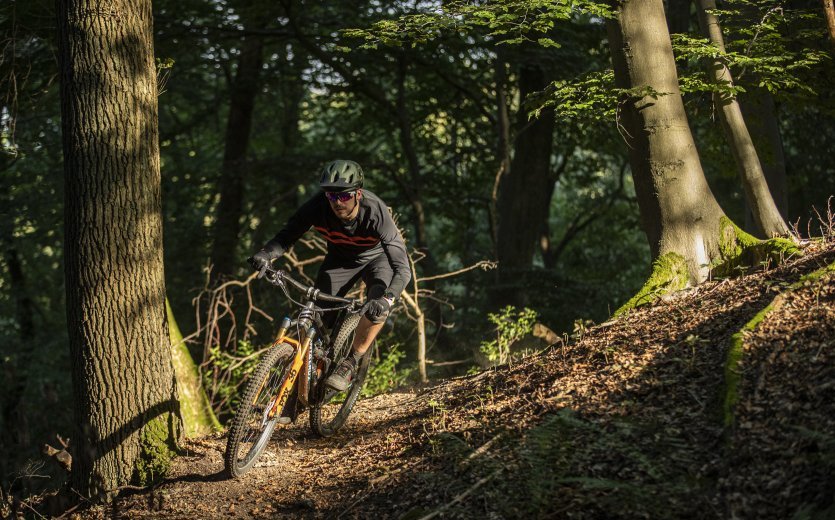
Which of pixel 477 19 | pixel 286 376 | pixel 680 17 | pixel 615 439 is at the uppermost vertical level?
pixel 680 17

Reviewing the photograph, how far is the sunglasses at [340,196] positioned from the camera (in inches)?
237

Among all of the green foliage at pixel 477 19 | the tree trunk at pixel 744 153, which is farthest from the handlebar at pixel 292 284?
the tree trunk at pixel 744 153

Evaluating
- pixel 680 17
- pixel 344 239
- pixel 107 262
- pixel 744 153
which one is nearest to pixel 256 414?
pixel 344 239

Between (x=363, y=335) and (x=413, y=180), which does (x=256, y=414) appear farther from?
(x=413, y=180)

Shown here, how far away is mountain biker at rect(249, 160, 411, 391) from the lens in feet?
19.6

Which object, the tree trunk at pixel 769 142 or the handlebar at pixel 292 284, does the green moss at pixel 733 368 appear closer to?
the handlebar at pixel 292 284

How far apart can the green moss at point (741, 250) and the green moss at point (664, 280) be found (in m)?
0.29

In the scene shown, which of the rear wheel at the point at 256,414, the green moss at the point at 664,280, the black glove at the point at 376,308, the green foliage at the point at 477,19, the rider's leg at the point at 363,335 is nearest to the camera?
the rear wheel at the point at 256,414

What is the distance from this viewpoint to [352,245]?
662 centimetres

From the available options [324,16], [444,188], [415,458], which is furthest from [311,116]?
[415,458]

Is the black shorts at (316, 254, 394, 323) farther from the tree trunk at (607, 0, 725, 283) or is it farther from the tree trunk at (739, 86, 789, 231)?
the tree trunk at (739, 86, 789, 231)

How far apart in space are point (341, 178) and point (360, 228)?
0.63m

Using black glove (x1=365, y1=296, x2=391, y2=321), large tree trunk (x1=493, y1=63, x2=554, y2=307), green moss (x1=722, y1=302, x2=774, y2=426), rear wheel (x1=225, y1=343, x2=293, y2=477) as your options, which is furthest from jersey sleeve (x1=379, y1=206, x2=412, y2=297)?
large tree trunk (x1=493, y1=63, x2=554, y2=307)

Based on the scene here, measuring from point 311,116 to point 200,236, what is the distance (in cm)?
964
